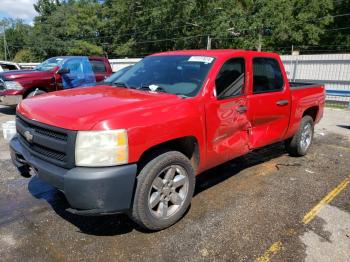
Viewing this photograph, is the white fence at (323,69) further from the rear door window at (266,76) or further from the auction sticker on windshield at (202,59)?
the auction sticker on windshield at (202,59)

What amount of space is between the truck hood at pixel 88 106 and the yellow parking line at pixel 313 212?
5.51 feet

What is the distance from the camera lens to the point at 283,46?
1398 inches

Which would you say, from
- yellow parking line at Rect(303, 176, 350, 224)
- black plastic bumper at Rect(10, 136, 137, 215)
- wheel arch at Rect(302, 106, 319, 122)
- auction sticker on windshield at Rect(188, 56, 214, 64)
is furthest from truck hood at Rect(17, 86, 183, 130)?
wheel arch at Rect(302, 106, 319, 122)

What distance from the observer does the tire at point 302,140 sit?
230 inches

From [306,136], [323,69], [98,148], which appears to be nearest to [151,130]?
[98,148]

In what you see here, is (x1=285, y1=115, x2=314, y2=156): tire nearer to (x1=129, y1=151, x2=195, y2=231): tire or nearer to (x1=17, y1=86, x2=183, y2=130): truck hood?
(x1=129, y1=151, x2=195, y2=231): tire

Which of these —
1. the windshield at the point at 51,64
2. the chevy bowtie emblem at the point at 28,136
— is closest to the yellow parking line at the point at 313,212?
the chevy bowtie emblem at the point at 28,136

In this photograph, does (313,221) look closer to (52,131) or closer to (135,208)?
(135,208)

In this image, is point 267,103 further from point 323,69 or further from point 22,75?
point 323,69

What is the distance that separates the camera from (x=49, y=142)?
118 inches

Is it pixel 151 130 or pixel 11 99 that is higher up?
pixel 151 130

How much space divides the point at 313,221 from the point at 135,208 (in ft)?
6.59

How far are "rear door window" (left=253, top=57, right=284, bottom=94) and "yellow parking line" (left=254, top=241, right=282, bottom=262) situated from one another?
2008 mm

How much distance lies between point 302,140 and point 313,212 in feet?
7.66
